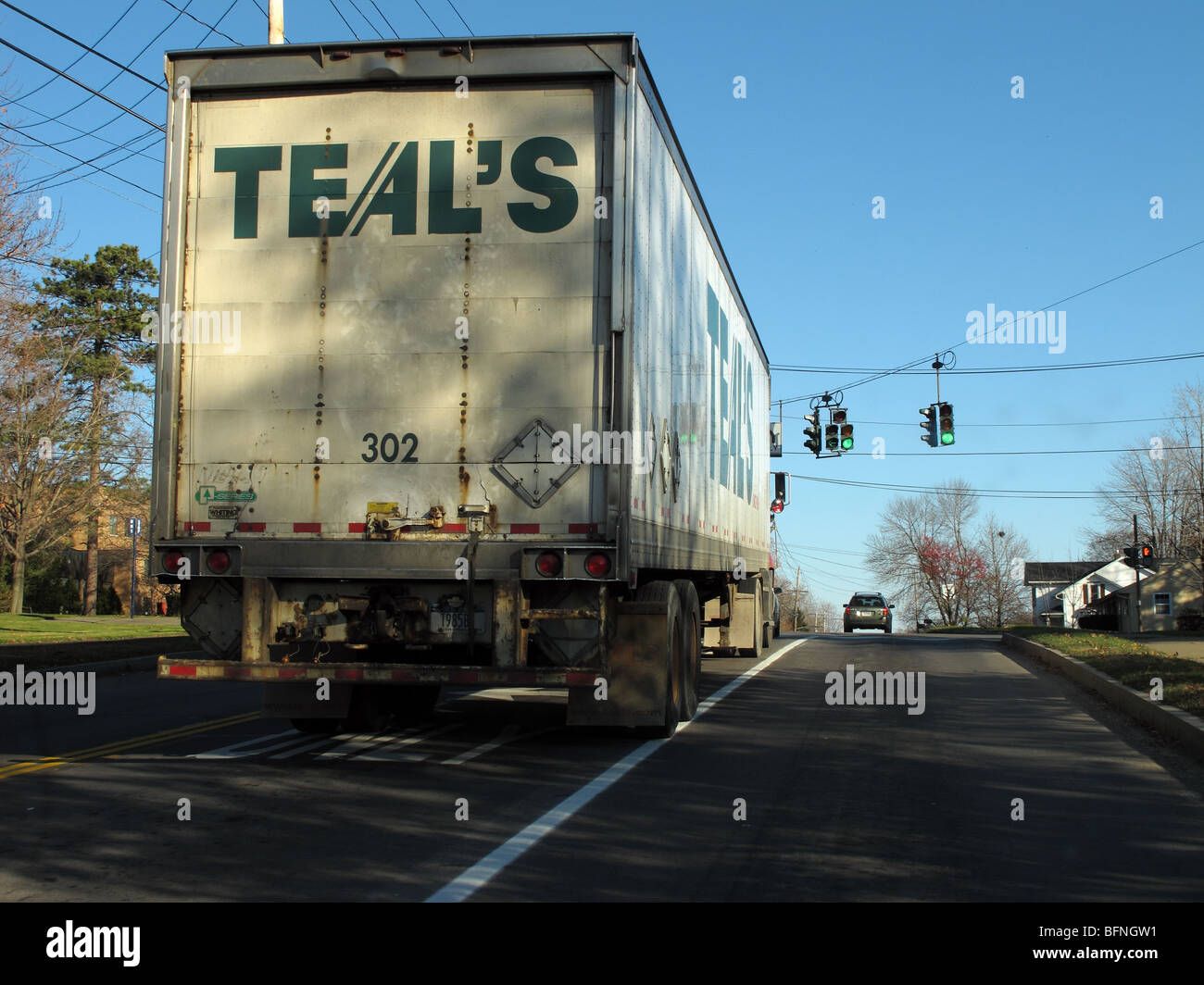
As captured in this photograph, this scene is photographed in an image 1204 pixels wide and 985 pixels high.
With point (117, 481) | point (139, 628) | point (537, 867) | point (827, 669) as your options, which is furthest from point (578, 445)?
point (117, 481)

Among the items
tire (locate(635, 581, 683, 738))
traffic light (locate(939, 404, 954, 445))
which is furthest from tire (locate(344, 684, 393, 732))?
traffic light (locate(939, 404, 954, 445))

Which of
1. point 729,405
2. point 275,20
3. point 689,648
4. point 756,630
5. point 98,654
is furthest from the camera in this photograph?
point 756,630

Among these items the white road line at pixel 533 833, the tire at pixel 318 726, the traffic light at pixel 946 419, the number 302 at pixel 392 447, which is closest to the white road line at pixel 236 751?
the tire at pixel 318 726

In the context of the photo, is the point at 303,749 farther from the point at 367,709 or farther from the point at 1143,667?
the point at 1143,667

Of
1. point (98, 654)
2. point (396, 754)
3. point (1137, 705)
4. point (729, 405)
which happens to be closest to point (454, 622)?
point (396, 754)

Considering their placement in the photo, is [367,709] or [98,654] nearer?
[367,709]

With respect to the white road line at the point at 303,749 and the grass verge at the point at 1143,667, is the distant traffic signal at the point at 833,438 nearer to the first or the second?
the grass verge at the point at 1143,667

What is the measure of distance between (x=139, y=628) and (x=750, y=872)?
24.0 meters

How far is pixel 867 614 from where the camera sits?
4594 centimetres

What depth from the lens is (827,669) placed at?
18109mm

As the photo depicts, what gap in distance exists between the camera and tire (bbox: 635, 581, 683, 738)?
370 inches

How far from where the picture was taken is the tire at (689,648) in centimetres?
1070

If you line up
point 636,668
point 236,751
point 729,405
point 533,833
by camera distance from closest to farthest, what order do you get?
point 533,833
point 636,668
point 236,751
point 729,405

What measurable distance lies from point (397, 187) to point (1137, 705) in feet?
29.1
